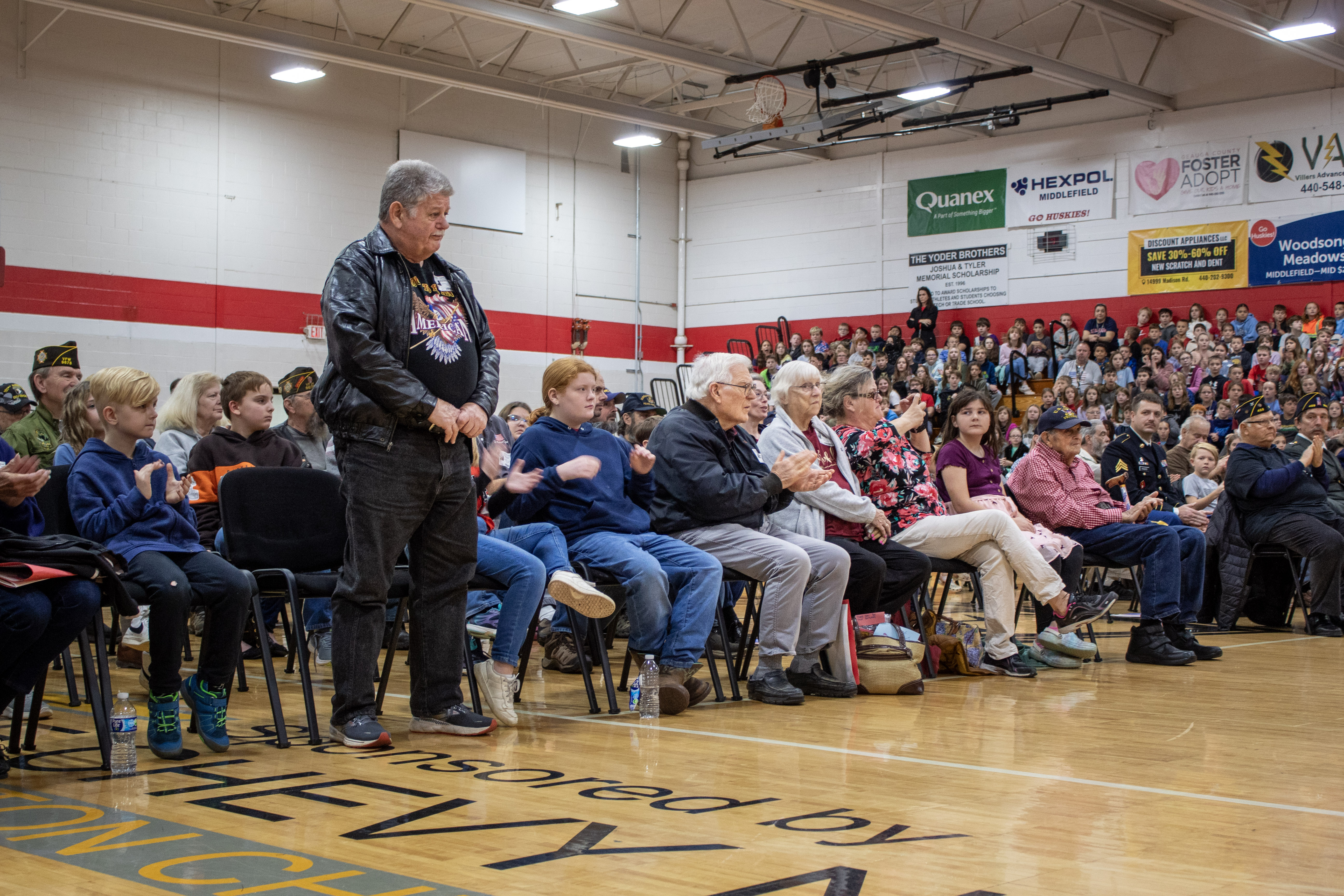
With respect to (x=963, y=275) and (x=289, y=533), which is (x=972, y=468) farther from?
(x=963, y=275)

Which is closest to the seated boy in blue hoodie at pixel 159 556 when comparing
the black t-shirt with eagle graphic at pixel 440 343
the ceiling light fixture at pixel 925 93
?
the black t-shirt with eagle graphic at pixel 440 343

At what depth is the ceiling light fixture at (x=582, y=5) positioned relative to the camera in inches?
454

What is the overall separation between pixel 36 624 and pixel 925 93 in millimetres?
12702

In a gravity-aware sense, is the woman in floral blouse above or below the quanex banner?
below

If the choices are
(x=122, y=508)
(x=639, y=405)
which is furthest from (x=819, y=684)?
(x=639, y=405)

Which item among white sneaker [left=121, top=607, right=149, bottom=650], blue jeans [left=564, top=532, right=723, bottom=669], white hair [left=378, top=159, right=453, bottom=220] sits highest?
white hair [left=378, top=159, right=453, bottom=220]

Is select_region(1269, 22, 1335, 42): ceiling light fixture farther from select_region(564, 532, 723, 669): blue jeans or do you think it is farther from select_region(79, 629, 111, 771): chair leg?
select_region(79, 629, 111, 771): chair leg

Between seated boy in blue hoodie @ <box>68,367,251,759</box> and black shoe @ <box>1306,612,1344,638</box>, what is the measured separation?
19.1ft

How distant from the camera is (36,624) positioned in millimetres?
2973

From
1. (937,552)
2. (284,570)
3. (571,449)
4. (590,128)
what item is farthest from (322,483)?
(590,128)

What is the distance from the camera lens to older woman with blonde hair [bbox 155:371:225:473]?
17.1ft

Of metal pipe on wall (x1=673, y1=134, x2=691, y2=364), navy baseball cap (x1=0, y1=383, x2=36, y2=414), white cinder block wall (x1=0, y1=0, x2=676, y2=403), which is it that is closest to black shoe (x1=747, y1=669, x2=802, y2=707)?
navy baseball cap (x1=0, y1=383, x2=36, y2=414)

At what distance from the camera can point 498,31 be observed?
1536 centimetres

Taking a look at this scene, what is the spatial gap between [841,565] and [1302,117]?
12.7 metres
